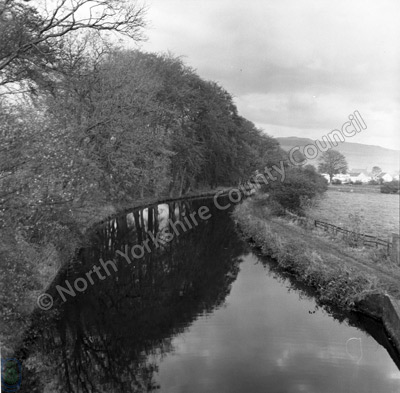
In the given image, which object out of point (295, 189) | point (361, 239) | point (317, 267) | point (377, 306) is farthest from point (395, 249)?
point (295, 189)

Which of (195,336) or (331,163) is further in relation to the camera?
(331,163)

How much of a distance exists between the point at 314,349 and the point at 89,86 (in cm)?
1903

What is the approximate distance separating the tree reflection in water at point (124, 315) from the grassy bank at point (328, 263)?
8.05 feet

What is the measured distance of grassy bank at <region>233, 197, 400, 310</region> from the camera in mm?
15867

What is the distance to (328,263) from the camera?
747 inches

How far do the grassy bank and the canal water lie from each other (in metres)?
0.66

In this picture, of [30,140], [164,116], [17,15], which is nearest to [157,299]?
[30,140]

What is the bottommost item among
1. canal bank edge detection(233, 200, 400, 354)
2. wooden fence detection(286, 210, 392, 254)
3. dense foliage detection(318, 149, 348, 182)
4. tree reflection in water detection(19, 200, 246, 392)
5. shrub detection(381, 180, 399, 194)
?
tree reflection in water detection(19, 200, 246, 392)

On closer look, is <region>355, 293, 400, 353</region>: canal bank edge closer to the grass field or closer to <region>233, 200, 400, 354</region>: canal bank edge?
<region>233, 200, 400, 354</region>: canal bank edge

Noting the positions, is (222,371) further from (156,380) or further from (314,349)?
(314,349)

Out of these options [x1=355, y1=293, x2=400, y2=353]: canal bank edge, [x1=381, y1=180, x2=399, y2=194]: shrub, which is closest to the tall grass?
[x1=355, y1=293, x2=400, y2=353]: canal bank edge

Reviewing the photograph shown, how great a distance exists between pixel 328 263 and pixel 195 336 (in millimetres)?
7940

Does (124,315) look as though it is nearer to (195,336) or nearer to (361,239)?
(195,336)

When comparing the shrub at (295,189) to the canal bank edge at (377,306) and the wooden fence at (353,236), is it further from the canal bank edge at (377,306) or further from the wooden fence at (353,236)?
the canal bank edge at (377,306)
